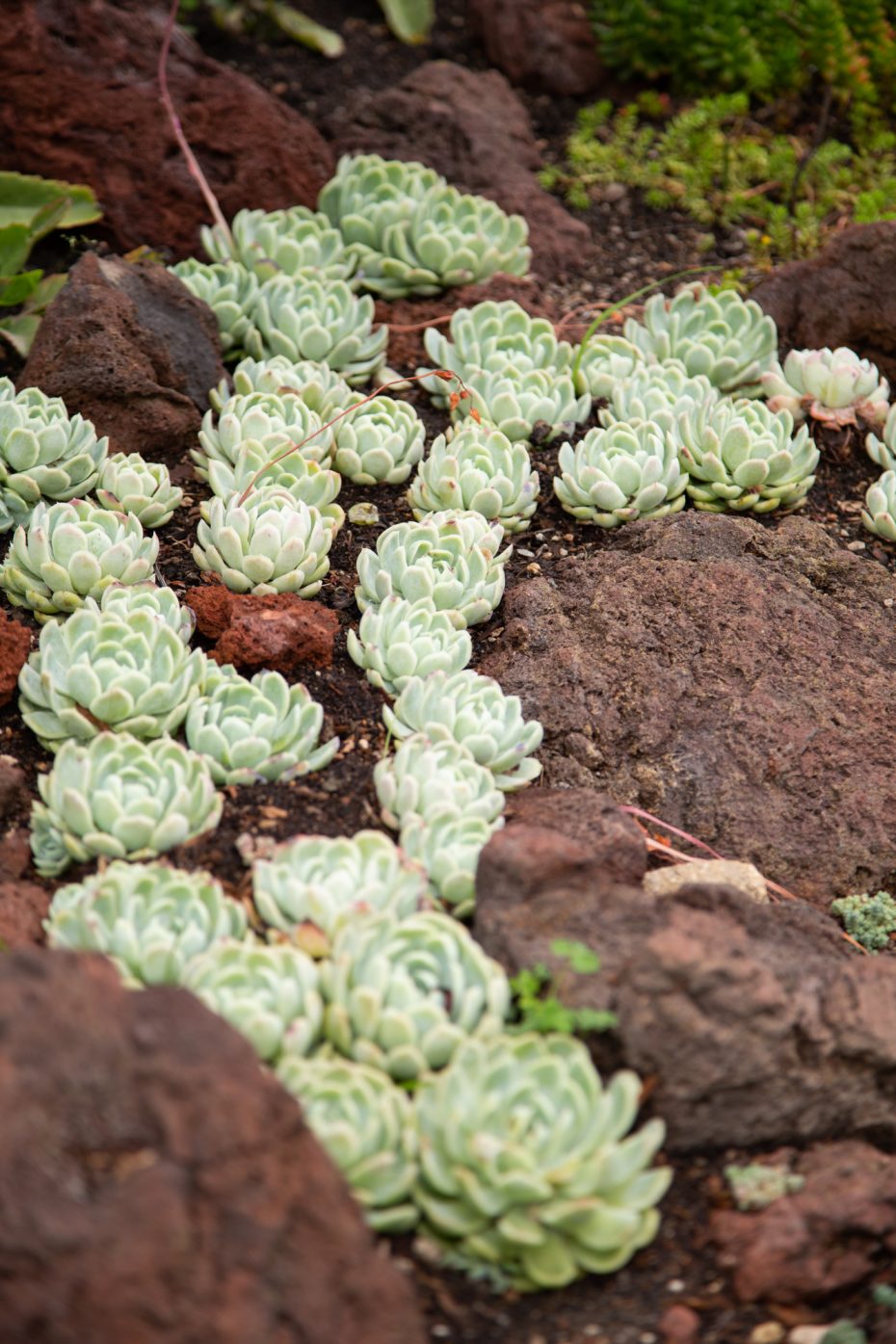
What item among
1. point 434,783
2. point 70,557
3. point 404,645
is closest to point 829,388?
point 404,645

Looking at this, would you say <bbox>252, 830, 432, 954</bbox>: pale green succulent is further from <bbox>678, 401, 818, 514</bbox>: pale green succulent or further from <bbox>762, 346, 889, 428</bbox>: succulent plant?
<bbox>762, 346, 889, 428</bbox>: succulent plant

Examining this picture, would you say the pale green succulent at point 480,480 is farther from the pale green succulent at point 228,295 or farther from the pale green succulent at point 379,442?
the pale green succulent at point 228,295

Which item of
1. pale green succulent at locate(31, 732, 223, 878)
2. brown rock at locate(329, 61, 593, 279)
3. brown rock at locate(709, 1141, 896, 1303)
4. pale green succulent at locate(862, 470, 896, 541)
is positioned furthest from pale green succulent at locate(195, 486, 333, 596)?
brown rock at locate(329, 61, 593, 279)

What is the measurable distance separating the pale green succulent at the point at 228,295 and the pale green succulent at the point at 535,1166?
2721mm

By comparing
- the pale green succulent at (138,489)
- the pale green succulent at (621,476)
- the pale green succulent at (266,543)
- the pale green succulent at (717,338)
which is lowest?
the pale green succulent at (138,489)

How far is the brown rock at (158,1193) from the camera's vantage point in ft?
6.02

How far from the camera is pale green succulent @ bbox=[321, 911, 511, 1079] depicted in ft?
7.60

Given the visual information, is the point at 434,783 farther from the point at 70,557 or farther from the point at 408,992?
the point at 70,557

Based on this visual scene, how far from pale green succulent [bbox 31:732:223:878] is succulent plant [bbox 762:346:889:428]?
2.35 meters

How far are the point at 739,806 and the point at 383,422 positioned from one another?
1564 millimetres


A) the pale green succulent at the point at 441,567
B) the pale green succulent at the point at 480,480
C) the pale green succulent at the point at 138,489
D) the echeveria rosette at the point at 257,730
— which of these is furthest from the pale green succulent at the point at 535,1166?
the pale green succulent at the point at 138,489

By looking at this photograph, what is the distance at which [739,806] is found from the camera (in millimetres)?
3168

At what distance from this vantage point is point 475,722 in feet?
9.69

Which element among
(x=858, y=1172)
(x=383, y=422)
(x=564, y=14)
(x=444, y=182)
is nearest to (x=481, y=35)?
(x=564, y=14)
